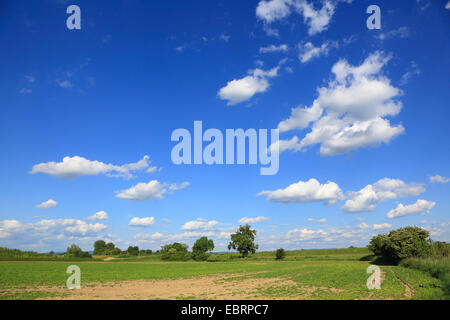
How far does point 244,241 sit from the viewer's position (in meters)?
120

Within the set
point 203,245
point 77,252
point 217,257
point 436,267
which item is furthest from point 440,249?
point 77,252

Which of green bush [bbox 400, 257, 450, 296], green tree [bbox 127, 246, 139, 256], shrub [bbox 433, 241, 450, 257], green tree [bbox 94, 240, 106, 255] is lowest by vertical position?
green tree [bbox 94, 240, 106, 255]

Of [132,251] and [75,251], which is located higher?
[75,251]

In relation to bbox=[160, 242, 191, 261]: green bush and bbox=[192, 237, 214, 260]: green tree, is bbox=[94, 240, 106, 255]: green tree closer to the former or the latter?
bbox=[160, 242, 191, 261]: green bush

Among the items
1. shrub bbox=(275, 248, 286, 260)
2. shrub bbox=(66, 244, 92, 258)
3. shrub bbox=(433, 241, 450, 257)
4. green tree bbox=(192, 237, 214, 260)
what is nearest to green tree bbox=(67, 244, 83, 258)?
shrub bbox=(66, 244, 92, 258)

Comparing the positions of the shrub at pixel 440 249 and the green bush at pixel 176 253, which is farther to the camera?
the green bush at pixel 176 253

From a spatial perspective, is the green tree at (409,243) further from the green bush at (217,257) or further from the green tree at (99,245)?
the green tree at (99,245)

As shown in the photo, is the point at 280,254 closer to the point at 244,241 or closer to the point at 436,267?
the point at 244,241

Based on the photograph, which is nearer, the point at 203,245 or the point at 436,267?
the point at 436,267

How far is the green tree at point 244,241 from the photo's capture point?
393ft

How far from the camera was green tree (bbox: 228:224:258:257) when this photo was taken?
119688 mm

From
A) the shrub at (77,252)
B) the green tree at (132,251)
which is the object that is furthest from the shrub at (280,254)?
the shrub at (77,252)

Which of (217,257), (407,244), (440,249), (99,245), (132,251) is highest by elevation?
(407,244)
